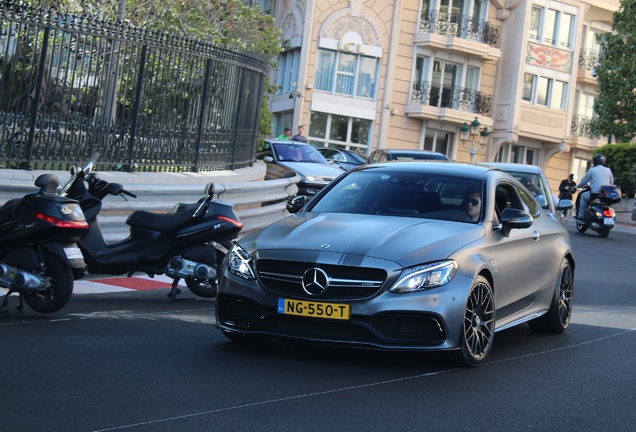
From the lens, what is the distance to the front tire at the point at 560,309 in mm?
10273

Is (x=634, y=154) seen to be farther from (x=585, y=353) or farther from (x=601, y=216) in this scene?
(x=585, y=353)

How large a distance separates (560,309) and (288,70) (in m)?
40.9

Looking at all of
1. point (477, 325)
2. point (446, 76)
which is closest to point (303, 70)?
point (446, 76)

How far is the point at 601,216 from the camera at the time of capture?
26266 mm

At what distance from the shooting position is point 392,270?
7660 mm

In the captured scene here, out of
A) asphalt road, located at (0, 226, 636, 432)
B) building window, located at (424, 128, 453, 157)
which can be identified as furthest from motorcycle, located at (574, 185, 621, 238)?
building window, located at (424, 128, 453, 157)

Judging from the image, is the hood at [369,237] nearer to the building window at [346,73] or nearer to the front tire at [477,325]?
the front tire at [477,325]

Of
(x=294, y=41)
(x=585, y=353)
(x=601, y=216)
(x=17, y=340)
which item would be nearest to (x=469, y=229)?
(x=585, y=353)

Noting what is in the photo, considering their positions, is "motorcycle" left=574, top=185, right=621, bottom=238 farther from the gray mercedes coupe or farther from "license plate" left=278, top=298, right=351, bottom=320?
"license plate" left=278, top=298, right=351, bottom=320

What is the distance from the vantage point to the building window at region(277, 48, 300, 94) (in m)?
49.5

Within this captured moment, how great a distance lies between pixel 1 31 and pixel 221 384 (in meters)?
7.73

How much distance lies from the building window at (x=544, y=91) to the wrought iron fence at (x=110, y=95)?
3797 cm

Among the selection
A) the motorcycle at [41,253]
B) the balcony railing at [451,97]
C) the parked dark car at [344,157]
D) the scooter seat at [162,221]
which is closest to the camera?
the motorcycle at [41,253]

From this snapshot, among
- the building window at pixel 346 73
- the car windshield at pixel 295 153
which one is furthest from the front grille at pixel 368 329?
the building window at pixel 346 73
